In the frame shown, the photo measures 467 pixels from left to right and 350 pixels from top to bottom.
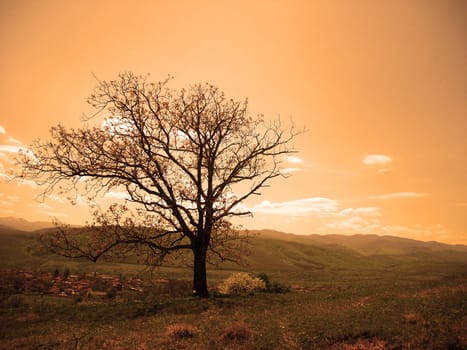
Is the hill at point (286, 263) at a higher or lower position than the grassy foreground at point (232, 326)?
lower

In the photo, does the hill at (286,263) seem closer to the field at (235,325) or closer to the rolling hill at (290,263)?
the rolling hill at (290,263)

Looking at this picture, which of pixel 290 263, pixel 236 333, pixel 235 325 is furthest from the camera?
pixel 290 263

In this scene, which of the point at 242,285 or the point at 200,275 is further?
the point at 242,285

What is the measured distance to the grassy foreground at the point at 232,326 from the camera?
10.8 metres

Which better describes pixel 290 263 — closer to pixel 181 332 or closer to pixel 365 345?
pixel 181 332

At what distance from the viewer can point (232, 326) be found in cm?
1327

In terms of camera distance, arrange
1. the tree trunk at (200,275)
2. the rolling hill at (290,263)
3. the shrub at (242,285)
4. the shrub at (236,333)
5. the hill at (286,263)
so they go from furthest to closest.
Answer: the rolling hill at (290,263) → the hill at (286,263) → the shrub at (242,285) → the tree trunk at (200,275) → the shrub at (236,333)

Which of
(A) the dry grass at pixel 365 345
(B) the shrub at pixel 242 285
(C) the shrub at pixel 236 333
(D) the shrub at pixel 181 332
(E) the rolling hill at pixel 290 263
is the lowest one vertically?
(E) the rolling hill at pixel 290 263

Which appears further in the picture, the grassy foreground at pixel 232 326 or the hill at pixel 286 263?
the hill at pixel 286 263

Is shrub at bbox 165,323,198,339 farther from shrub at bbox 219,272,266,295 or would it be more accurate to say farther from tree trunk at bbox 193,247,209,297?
shrub at bbox 219,272,266,295

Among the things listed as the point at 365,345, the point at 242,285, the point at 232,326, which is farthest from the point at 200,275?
the point at 365,345

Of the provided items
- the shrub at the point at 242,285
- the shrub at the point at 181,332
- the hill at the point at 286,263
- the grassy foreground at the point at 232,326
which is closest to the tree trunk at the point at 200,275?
the grassy foreground at the point at 232,326

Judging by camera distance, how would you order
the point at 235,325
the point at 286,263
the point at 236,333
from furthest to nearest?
the point at 286,263
the point at 235,325
the point at 236,333

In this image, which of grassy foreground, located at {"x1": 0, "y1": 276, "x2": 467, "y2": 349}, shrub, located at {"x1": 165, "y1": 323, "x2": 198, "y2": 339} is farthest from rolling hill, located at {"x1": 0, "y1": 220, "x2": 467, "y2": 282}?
shrub, located at {"x1": 165, "y1": 323, "x2": 198, "y2": 339}
